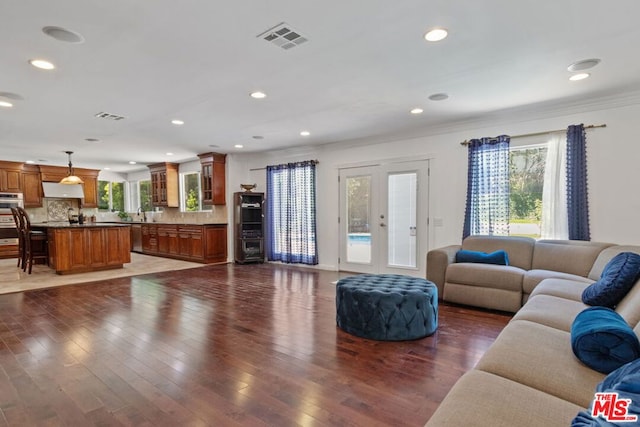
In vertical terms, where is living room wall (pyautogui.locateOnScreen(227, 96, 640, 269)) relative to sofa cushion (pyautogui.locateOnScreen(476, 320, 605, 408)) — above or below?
above

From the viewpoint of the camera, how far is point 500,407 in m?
1.22

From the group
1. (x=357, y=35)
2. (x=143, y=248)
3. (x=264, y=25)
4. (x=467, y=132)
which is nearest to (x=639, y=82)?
(x=467, y=132)

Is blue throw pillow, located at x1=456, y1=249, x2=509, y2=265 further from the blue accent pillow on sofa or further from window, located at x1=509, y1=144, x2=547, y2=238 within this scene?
the blue accent pillow on sofa

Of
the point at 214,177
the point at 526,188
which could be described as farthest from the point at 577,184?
the point at 214,177

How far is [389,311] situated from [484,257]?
6.48ft

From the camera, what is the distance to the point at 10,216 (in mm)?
8555

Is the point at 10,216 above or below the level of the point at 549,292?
above

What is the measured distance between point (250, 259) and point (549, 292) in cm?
587

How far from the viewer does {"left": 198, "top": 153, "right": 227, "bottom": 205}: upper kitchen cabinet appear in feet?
25.5

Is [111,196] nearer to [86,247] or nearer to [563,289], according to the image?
[86,247]

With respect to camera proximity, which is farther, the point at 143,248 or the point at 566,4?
the point at 143,248

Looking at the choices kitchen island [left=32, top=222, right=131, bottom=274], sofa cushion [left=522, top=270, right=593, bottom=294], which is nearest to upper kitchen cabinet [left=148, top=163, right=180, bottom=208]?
kitchen island [left=32, top=222, right=131, bottom=274]

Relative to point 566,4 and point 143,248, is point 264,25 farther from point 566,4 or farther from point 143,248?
point 143,248

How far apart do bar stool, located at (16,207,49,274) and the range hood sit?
2885mm
